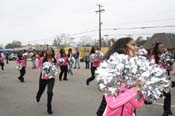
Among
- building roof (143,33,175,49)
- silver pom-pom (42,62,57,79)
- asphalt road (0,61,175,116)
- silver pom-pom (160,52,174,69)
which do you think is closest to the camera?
asphalt road (0,61,175,116)

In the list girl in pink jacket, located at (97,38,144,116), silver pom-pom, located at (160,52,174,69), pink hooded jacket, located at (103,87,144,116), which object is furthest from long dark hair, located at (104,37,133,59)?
silver pom-pom, located at (160,52,174,69)

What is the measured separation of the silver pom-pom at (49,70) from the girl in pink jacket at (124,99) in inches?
221

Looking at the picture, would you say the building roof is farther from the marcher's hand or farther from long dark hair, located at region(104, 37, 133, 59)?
the marcher's hand

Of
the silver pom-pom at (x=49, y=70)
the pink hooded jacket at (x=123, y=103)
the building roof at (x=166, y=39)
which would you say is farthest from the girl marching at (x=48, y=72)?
the building roof at (x=166, y=39)

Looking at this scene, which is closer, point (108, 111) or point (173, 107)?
point (108, 111)

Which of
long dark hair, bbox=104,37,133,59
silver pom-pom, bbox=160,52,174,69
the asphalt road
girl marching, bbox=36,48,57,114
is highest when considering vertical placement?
long dark hair, bbox=104,37,133,59

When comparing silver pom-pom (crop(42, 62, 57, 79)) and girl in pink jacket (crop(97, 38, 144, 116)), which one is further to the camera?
silver pom-pom (crop(42, 62, 57, 79))

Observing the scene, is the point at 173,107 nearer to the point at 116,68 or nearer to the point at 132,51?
A: the point at 132,51

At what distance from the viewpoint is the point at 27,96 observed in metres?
12.1

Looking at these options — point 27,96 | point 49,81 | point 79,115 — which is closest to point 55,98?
point 27,96

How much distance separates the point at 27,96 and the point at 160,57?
5.32m

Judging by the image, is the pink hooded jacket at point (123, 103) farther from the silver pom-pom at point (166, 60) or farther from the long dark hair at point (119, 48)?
the silver pom-pom at point (166, 60)

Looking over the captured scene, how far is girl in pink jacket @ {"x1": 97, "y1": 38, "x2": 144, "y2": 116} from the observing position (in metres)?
3.49

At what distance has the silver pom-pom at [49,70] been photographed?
9.54 meters
